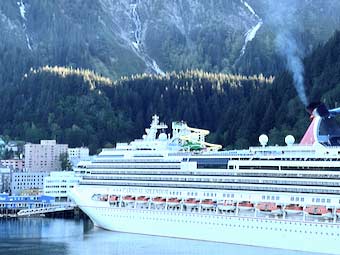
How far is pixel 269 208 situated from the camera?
45.0m

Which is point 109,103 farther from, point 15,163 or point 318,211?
point 318,211

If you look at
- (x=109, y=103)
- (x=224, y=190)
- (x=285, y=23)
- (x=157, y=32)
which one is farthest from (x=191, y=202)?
(x=157, y=32)

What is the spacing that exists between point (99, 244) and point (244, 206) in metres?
7.52

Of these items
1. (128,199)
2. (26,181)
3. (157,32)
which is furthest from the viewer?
(157,32)

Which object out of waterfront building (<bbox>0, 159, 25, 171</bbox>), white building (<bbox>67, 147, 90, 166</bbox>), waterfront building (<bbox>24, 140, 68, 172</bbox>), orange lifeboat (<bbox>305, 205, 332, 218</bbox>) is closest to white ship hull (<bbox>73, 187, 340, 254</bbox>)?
orange lifeboat (<bbox>305, 205, 332, 218</bbox>)

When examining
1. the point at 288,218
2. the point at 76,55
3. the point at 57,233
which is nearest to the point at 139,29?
the point at 76,55

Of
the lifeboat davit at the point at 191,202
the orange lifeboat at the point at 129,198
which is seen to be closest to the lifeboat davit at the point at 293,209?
the lifeboat davit at the point at 191,202

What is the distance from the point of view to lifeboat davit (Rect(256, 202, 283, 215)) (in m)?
44.6

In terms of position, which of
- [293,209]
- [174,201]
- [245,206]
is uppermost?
[174,201]

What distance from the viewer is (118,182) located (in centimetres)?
5484

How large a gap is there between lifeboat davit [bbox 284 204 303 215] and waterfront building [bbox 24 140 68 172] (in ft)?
198

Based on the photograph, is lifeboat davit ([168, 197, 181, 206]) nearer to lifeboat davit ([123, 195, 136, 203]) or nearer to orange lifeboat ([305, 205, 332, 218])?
lifeboat davit ([123, 195, 136, 203])

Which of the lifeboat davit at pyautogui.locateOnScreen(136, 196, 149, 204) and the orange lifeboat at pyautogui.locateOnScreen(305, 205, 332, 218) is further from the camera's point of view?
the lifeboat davit at pyautogui.locateOnScreen(136, 196, 149, 204)

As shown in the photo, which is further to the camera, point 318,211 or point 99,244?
point 99,244
